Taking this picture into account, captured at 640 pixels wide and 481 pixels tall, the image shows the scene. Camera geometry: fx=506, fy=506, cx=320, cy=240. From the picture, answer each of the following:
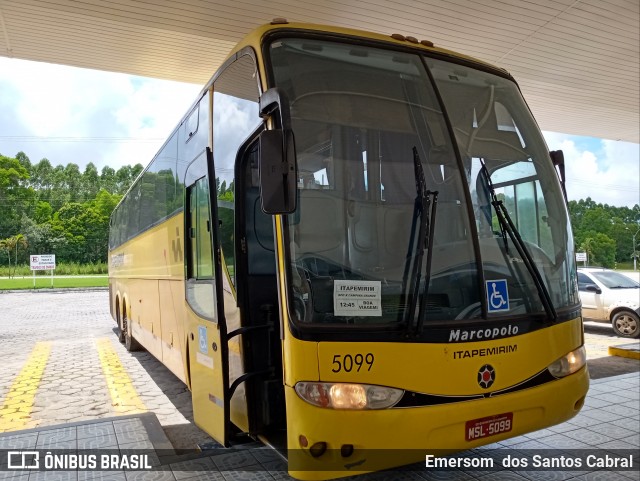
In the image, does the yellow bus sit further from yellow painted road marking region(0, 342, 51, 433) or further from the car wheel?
the car wheel

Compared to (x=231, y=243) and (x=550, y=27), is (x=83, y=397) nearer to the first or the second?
(x=231, y=243)

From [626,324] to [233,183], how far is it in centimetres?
1138

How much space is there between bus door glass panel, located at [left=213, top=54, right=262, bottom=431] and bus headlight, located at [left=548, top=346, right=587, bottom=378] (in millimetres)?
2183

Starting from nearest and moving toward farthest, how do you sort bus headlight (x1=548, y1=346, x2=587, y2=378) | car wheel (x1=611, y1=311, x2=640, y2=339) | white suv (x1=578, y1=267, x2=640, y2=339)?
bus headlight (x1=548, y1=346, x2=587, y2=378), car wheel (x1=611, y1=311, x2=640, y2=339), white suv (x1=578, y1=267, x2=640, y2=339)

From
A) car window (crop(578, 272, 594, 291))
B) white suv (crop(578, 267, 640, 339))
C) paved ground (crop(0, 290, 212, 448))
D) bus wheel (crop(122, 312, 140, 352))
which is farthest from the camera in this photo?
car window (crop(578, 272, 594, 291))

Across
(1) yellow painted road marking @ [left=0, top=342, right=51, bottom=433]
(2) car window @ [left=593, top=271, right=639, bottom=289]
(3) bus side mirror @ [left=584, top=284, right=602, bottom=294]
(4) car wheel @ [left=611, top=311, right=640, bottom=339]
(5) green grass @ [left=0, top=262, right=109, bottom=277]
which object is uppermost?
(5) green grass @ [left=0, top=262, right=109, bottom=277]

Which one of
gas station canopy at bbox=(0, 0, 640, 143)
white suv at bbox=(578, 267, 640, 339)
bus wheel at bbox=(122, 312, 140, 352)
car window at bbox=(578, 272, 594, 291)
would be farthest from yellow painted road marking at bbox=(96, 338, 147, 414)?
car window at bbox=(578, 272, 594, 291)

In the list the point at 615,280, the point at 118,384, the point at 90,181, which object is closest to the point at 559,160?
the point at 118,384

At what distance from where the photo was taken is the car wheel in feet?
38.1

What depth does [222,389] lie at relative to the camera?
3.70 metres

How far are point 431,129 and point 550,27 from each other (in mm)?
6045

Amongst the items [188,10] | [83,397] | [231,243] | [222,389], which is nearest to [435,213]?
[231,243]

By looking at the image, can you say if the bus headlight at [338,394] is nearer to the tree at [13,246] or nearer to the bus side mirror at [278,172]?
the bus side mirror at [278,172]

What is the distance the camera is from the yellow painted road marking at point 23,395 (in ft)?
19.8
